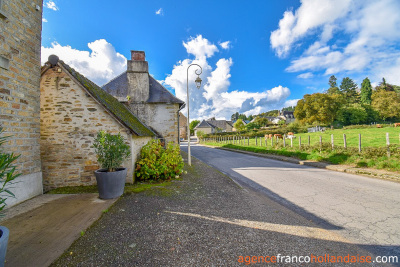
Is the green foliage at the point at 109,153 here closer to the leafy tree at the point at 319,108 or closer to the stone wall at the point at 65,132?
the stone wall at the point at 65,132

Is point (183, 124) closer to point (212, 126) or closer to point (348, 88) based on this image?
point (212, 126)

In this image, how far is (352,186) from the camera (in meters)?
6.01

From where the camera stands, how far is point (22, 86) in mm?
4453

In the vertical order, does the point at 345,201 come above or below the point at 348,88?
below

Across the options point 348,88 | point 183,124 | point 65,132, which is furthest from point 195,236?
point 348,88

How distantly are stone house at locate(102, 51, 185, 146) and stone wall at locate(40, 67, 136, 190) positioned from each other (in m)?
5.94

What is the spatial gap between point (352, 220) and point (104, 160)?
6039mm

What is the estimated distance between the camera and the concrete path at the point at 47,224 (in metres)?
2.39

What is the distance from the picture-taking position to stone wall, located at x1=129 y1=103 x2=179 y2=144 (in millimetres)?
11692

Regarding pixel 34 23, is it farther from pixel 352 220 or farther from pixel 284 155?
pixel 284 155

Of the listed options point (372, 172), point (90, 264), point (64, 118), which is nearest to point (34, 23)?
point (64, 118)

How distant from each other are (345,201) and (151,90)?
11.7 metres

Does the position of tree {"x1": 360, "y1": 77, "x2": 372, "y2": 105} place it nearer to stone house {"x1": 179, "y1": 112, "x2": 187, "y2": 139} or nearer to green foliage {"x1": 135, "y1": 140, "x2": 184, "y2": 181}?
stone house {"x1": 179, "y1": 112, "x2": 187, "y2": 139}

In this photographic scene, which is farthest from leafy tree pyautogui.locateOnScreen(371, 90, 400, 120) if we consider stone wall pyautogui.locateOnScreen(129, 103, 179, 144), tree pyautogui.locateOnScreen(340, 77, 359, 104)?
stone wall pyautogui.locateOnScreen(129, 103, 179, 144)
